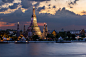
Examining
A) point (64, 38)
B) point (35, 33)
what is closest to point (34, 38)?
point (35, 33)

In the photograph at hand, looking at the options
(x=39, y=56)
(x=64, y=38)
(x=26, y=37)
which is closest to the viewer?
(x=39, y=56)

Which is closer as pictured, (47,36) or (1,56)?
(1,56)

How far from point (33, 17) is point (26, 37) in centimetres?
1361

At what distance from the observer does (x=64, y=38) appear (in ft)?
405

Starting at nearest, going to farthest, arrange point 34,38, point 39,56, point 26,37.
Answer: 1. point 39,56
2. point 34,38
3. point 26,37

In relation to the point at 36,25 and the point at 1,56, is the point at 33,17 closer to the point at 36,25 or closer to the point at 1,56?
the point at 36,25

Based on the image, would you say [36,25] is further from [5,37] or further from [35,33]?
[5,37]

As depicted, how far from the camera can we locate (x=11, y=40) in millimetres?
115875

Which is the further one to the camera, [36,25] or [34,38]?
[36,25]

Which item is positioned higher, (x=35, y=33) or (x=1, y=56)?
(x=35, y=33)

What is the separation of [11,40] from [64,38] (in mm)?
32595

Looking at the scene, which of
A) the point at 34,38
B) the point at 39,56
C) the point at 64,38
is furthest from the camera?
the point at 64,38

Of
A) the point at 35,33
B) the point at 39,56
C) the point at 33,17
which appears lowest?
the point at 39,56

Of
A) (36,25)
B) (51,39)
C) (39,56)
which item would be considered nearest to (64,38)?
(51,39)
